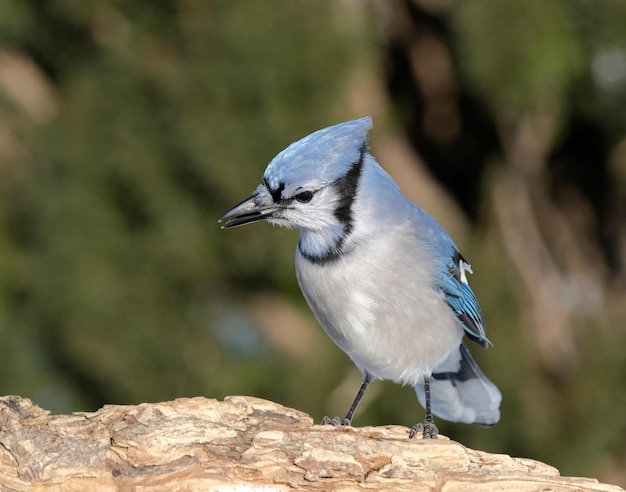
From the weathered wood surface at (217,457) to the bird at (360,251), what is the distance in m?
0.30

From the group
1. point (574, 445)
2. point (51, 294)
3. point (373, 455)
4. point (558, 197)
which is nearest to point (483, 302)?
point (574, 445)

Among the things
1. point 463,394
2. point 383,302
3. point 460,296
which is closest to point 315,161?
point 383,302

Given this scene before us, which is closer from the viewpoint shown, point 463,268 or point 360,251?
point 360,251

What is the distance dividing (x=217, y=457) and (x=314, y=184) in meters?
0.67

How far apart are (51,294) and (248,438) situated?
2215mm

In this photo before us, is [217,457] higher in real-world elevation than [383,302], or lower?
lower

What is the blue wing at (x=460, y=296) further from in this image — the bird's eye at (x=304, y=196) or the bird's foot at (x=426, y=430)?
the bird's eye at (x=304, y=196)

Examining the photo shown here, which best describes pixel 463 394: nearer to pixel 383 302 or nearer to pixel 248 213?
pixel 383 302

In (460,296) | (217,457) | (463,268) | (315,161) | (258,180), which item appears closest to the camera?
(217,457)

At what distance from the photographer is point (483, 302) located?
3.53m

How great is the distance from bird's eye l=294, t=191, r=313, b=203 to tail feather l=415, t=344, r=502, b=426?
29.1 inches

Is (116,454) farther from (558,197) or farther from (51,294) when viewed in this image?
(558,197)

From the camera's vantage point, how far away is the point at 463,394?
116 inches

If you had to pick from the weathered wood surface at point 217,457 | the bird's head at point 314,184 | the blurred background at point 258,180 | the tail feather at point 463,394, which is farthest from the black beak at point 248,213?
the blurred background at point 258,180
